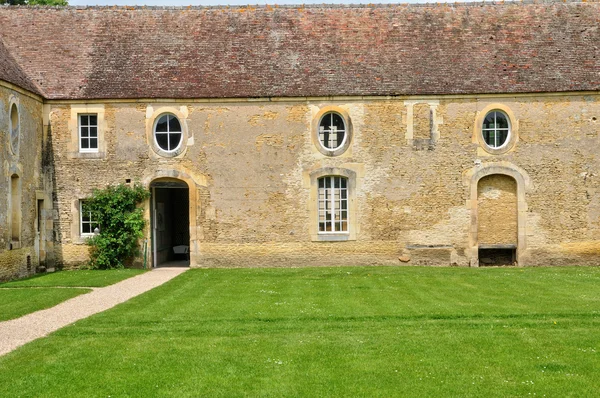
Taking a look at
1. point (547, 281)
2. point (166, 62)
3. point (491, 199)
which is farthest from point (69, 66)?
point (547, 281)

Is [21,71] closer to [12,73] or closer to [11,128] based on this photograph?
[12,73]

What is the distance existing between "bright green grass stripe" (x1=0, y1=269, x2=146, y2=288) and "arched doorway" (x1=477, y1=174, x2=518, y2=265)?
9.79 meters

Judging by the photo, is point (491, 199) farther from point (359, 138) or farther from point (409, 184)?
point (359, 138)

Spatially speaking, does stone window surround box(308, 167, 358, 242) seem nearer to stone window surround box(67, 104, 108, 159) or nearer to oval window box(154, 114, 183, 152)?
oval window box(154, 114, 183, 152)

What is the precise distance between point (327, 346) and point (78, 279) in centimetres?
1035

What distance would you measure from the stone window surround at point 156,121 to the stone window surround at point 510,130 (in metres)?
8.24

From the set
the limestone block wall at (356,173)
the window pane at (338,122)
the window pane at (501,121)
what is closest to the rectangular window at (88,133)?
the limestone block wall at (356,173)

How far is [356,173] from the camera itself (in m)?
21.2

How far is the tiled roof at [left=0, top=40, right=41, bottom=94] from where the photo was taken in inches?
736

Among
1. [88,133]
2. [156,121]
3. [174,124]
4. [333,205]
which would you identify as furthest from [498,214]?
[88,133]

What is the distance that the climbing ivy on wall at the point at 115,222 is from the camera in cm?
2089

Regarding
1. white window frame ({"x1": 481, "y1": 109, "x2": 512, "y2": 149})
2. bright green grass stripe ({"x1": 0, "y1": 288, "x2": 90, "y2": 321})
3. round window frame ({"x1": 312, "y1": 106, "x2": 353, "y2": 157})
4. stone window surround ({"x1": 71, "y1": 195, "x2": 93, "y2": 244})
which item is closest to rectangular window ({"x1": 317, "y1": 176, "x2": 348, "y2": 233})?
round window frame ({"x1": 312, "y1": 106, "x2": 353, "y2": 157})

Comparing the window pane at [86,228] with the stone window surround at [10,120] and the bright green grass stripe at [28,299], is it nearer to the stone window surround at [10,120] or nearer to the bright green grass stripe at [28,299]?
the stone window surround at [10,120]

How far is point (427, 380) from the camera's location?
26.7ft
